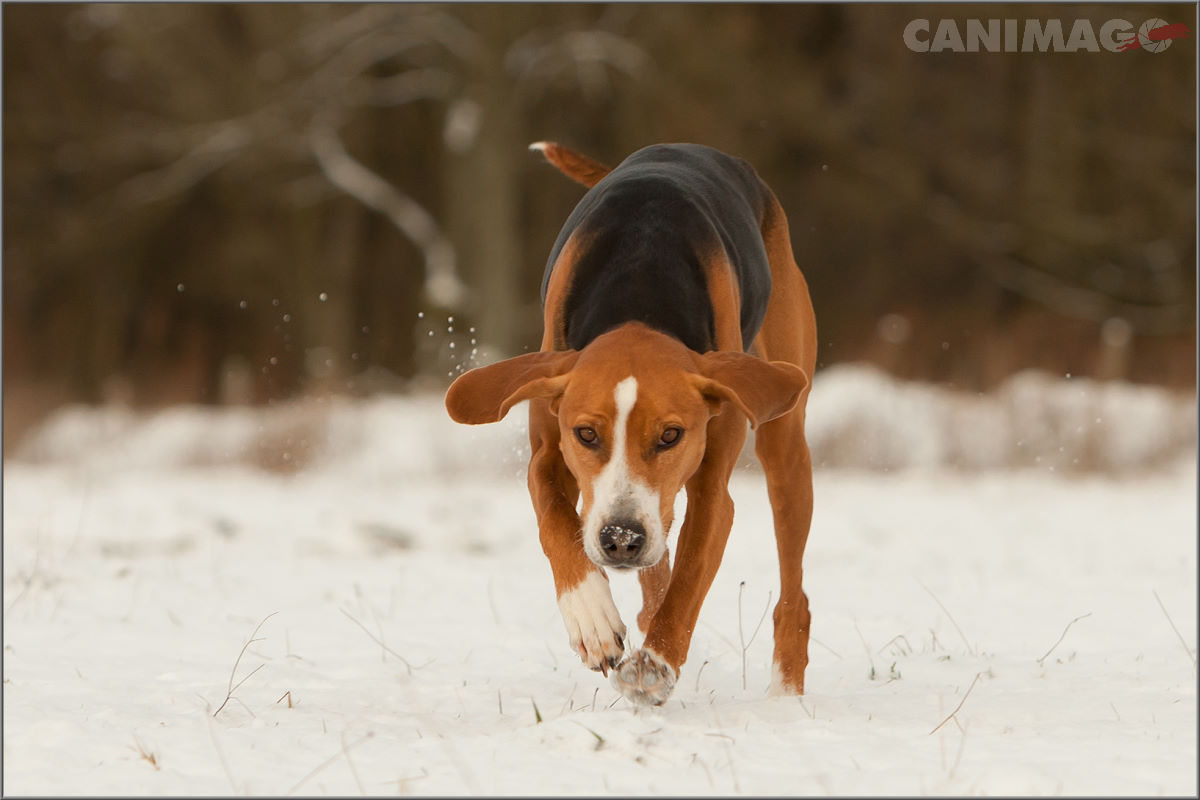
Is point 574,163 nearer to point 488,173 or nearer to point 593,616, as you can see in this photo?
point 593,616

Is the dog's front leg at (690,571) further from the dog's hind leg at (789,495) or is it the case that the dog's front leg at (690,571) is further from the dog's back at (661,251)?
the dog's hind leg at (789,495)

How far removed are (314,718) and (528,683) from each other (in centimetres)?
97

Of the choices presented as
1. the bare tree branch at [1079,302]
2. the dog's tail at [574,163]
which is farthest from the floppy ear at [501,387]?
the bare tree branch at [1079,302]

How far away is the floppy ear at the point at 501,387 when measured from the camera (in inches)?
159

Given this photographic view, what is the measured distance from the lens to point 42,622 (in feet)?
18.3

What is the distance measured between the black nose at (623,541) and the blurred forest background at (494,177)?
38.2ft

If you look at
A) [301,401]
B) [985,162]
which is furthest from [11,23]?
[985,162]

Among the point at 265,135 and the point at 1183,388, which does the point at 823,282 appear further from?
the point at 265,135

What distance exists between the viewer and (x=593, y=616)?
3811 mm

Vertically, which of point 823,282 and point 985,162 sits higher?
point 985,162

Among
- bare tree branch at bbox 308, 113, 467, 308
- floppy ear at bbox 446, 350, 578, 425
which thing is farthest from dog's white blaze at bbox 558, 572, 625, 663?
bare tree branch at bbox 308, 113, 467, 308

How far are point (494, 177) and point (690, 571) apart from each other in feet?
42.0

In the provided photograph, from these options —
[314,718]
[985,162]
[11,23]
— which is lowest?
[314,718]

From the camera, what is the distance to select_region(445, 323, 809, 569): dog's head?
3732mm
